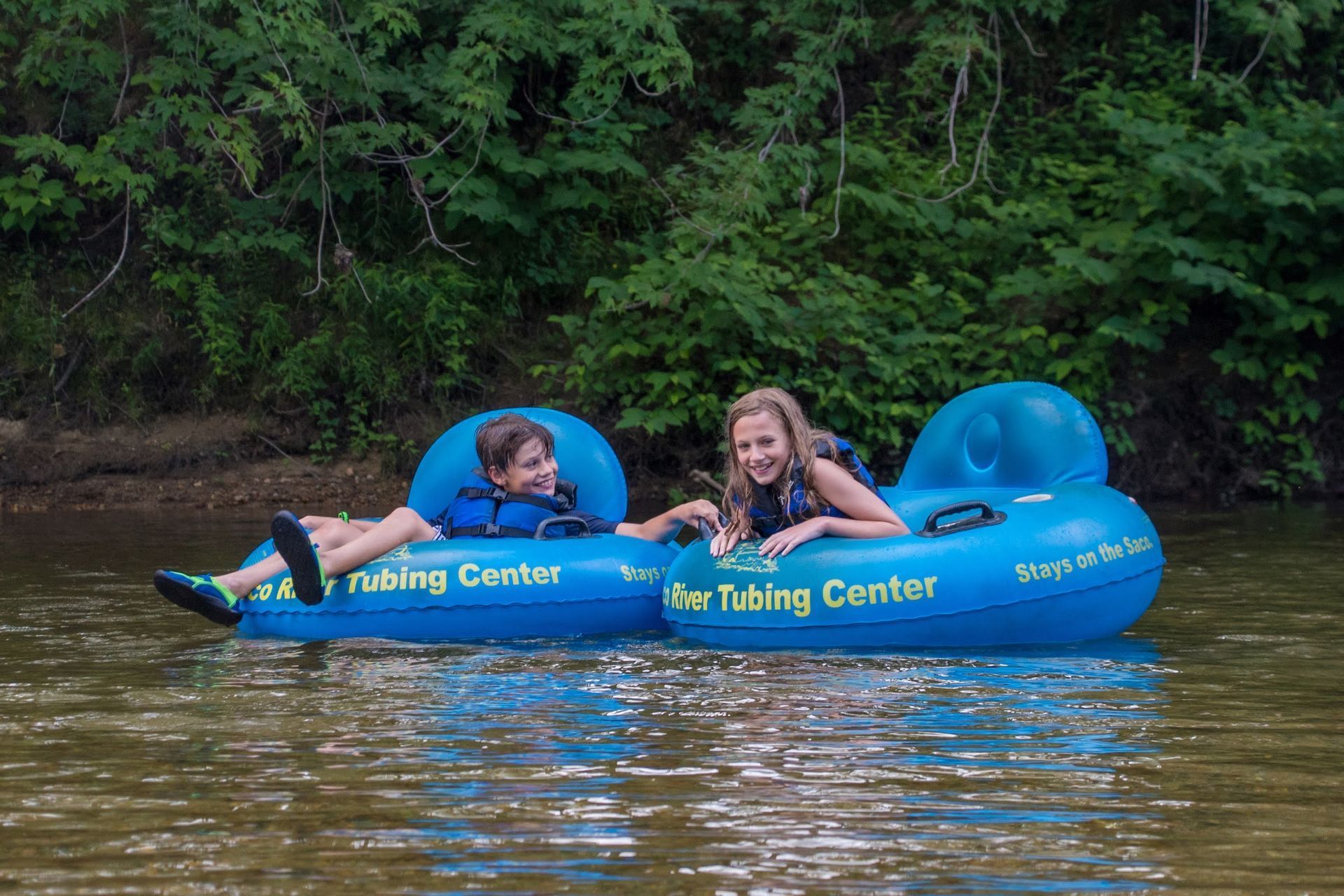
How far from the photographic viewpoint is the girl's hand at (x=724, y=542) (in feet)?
18.7

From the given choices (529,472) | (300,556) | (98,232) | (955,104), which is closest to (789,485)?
(529,472)

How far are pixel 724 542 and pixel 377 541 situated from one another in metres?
1.25

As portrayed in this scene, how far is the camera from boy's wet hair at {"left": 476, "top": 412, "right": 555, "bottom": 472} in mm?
6258

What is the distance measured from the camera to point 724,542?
18.9 ft

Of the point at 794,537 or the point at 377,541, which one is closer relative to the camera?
the point at 794,537

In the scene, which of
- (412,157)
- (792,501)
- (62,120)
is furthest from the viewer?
(62,120)

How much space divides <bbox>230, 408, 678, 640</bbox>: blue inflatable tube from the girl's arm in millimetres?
628

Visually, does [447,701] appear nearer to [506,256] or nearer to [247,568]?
[247,568]

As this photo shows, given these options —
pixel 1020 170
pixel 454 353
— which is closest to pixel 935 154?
pixel 1020 170

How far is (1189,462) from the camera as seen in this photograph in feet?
35.9

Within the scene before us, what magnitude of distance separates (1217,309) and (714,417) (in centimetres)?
364

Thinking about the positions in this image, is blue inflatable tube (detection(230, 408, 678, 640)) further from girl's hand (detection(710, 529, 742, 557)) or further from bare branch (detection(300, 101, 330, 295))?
bare branch (detection(300, 101, 330, 295))

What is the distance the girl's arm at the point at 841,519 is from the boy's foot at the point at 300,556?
1.53m

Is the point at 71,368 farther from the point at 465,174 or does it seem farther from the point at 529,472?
the point at 529,472
